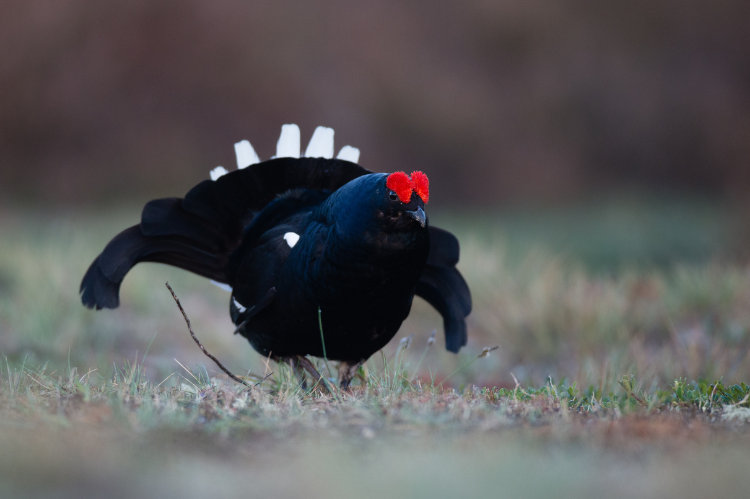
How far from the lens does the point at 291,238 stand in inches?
99.5

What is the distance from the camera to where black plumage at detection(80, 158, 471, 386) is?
2.18 meters

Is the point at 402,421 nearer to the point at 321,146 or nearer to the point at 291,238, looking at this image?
the point at 291,238

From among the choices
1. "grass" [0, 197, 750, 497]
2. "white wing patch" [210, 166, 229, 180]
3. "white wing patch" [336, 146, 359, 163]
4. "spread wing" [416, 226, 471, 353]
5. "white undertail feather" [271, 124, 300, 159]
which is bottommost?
"grass" [0, 197, 750, 497]

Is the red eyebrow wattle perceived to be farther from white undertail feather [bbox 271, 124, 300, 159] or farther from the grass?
white undertail feather [bbox 271, 124, 300, 159]

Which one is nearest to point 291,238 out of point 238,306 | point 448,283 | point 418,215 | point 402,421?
point 238,306

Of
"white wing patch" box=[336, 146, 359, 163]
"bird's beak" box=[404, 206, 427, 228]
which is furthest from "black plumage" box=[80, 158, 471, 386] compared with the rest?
"white wing patch" box=[336, 146, 359, 163]

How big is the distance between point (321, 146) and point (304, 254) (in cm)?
69

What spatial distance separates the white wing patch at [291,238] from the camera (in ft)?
8.23

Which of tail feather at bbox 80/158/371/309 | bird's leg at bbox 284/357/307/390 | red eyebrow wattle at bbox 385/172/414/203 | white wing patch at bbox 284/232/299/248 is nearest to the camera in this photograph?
red eyebrow wattle at bbox 385/172/414/203

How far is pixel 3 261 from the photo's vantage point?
5.18 meters

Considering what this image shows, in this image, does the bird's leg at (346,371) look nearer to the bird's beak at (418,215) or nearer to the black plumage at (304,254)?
the black plumage at (304,254)

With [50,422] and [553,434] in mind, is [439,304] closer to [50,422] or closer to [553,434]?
[553,434]

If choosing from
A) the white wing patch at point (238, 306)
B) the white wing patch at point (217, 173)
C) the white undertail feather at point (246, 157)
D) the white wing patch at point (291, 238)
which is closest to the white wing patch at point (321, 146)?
the white undertail feather at point (246, 157)

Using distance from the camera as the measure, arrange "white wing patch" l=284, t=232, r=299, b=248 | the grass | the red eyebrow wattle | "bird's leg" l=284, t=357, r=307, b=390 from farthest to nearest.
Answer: "bird's leg" l=284, t=357, r=307, b=390 < "white wing patch" l=284, t=232, r=299, b=248 < the red eyebrow wattle < the grass
